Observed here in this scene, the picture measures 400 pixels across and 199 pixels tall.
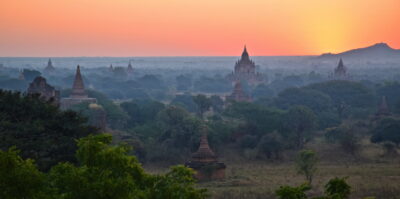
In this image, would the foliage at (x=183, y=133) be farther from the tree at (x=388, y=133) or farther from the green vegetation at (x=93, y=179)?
the green vegetation at (x=93, y=179)

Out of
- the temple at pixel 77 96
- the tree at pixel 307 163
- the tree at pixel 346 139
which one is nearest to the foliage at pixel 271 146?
the tree at pixel 346 139

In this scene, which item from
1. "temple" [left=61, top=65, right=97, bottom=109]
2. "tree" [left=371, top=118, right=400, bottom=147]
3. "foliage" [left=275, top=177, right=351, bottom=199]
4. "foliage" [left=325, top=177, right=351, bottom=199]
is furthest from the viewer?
"temple" [left=61, top=65, right=97, bottom=109]

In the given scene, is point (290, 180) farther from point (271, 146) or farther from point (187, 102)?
point (187, 102)

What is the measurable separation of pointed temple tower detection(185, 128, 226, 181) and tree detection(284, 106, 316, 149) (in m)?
13.3

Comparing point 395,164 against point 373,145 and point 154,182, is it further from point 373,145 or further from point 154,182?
point 154,182

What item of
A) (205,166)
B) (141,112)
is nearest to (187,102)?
(141,112)

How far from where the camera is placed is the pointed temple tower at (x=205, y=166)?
106 ft

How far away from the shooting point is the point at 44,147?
21.5 m

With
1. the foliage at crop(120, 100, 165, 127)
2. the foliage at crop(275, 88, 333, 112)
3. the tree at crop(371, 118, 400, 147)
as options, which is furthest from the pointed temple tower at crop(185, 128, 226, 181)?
the foliage at crop(275, 88, 333, 112)

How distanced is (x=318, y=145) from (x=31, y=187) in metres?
34.6

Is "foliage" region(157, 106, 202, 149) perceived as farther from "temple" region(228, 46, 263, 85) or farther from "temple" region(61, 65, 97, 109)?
"temple" region(228, 46, 263, 85)

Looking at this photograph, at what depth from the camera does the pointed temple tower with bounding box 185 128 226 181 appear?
32.3 metres

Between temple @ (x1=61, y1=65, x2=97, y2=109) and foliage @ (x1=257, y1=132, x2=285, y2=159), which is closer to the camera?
foliage @ (x1=257, y1=132, x2=285, y2=159)

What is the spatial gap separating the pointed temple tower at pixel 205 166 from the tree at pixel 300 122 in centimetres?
1328
